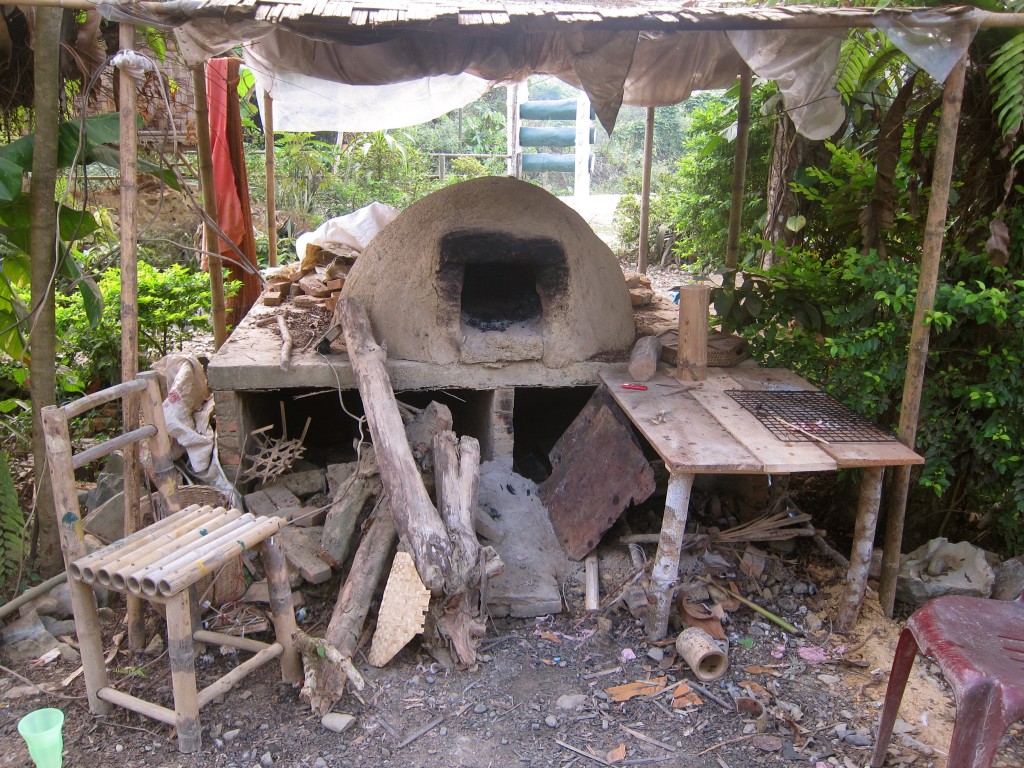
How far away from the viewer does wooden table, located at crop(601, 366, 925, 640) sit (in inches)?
133

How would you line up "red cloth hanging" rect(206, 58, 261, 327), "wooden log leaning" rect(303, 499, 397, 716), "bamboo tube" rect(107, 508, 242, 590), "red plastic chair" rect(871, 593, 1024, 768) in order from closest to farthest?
"red plastic chair" rect(871, 593, 1024, 768) → "bamboo tube" rect(107, 508, 242, 590) → "wooden log leaning" rect(303, 499, 397, 716) → "red cloth hanging" rect(206, 58, 261, 327)

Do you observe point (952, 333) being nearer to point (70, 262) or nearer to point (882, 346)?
point (882, 346)

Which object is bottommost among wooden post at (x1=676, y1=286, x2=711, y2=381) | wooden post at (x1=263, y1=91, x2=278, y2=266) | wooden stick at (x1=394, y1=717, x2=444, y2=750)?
wooden stick at (x1=394, y1=717, x2=444, y2=750)

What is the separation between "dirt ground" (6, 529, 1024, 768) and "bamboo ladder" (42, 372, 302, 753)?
17cm

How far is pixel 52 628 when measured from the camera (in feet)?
11.9

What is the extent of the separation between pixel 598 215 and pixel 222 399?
13.4m

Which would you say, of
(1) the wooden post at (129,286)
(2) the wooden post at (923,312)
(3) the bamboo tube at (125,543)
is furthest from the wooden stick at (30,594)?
(2) the wooden post at (923,312)

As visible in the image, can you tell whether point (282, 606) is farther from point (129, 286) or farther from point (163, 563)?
point (129, 286)

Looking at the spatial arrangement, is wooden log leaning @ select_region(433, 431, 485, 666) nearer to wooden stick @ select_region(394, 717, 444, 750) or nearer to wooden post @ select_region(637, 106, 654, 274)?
wooden stick @ select_region(394, 717, 444, 750)

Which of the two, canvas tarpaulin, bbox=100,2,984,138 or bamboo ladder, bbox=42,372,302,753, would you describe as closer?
bamboo ladder, bbox=42,372,302,753

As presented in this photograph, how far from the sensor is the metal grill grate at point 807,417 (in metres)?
3.67

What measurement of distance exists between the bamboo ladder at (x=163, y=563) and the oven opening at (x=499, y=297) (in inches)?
86.8

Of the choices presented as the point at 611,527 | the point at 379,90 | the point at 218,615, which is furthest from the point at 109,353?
the point at 611,527

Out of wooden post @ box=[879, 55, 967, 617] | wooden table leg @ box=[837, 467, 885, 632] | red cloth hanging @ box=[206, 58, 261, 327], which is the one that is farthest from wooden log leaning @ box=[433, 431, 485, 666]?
red cloth hanging @ box=[206, 58, 261, 327]
